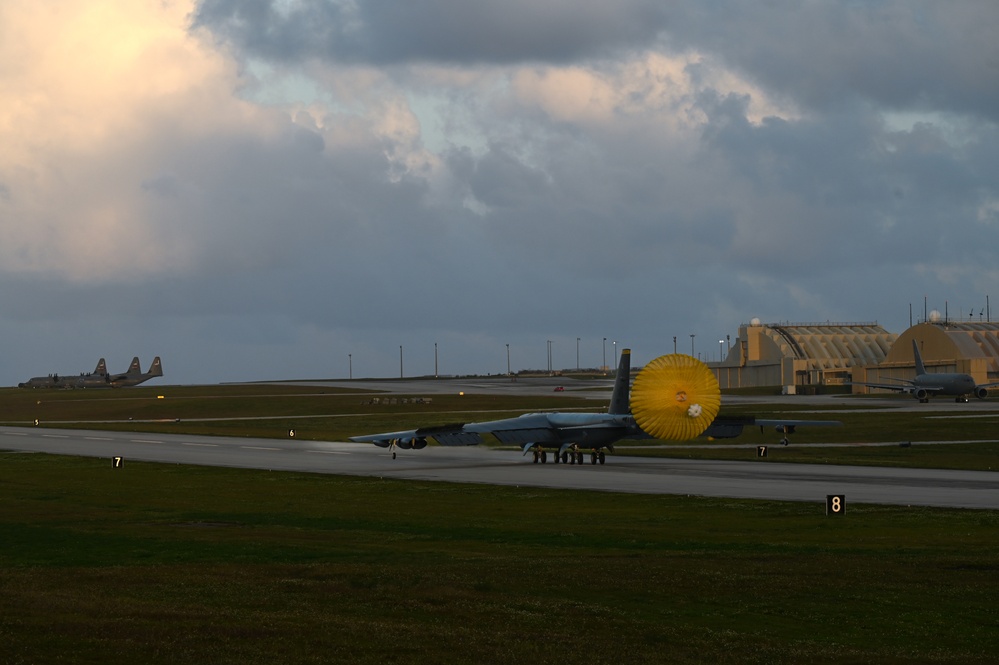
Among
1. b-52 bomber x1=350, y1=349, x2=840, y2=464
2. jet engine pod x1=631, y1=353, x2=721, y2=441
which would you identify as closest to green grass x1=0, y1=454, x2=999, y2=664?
jet engine pod x1=631, y1=353, x2=721, y2=441

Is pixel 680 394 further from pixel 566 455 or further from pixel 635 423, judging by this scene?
pixel 566 455

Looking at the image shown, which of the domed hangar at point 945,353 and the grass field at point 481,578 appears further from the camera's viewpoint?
the domed hangar at point 945,353

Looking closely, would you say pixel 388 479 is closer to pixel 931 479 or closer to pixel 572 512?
pixel 572 512

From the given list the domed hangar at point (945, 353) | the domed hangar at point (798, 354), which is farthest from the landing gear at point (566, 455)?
the domed hangar at point (798, 354)

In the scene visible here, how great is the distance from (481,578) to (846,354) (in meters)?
174

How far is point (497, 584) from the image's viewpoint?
21609 millimetres

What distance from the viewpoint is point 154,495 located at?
43.6 metres

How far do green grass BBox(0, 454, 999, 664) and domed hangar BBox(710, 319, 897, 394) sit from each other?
142 metres

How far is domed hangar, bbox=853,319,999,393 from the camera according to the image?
145 m

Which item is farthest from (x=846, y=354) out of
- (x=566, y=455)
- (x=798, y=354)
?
(x=566, y=455)

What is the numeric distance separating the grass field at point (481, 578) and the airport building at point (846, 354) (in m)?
119

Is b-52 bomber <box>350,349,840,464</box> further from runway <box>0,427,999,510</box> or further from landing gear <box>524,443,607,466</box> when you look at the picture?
runway <box>0,427,999,510</box>

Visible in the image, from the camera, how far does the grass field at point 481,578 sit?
54.5 feet

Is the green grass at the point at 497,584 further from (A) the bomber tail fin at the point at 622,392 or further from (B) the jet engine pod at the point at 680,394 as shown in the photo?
(A) the bomber tail fin at the point at 622,392
